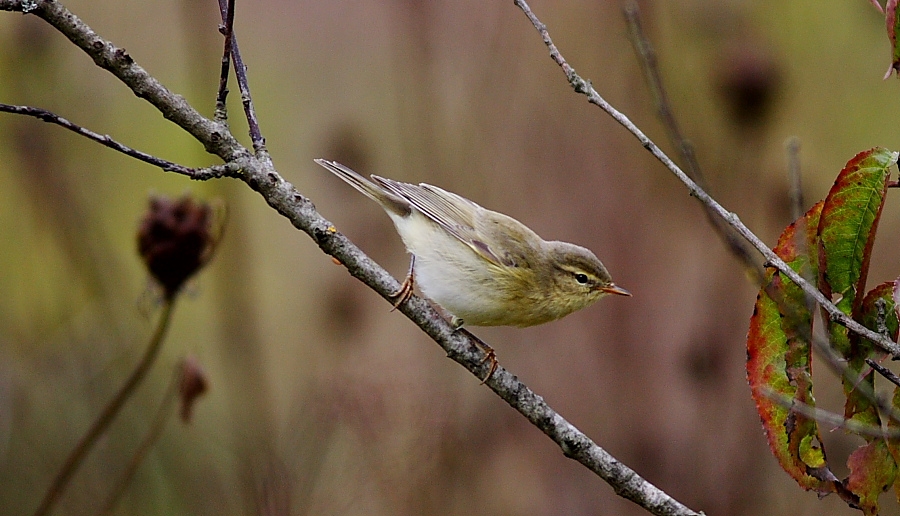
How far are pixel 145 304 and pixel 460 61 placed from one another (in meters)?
2.92

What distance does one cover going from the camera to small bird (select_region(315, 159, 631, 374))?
313cm

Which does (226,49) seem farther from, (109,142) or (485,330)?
(485,330)

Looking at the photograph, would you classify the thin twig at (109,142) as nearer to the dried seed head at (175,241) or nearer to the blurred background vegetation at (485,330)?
the dried seed head at (175,241)

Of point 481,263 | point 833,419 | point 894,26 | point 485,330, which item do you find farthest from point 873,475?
point 485,330

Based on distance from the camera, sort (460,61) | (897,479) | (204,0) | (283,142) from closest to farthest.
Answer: (897,479) < (204,0) < (460,61) < (283,142)

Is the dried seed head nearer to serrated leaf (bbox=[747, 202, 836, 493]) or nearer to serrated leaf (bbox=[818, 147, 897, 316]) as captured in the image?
serrated leaf (bbox=[747, 202, 836, 493])

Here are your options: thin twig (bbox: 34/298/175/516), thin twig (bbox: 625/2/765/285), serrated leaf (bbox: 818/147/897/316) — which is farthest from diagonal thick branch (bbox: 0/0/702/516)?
thin twig (bbox: 34/298/175/516)

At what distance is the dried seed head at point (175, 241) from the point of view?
2.90m

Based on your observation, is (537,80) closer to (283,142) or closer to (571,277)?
(571,277)

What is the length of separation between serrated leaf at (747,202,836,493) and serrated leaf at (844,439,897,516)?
0.06m

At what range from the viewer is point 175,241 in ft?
9.62

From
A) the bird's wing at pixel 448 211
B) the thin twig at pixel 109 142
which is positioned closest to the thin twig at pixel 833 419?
the thin twig at pixel 109 142

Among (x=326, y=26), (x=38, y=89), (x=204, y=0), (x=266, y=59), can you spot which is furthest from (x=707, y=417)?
(x=266, y=59)

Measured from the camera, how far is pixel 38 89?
4.41 metres
